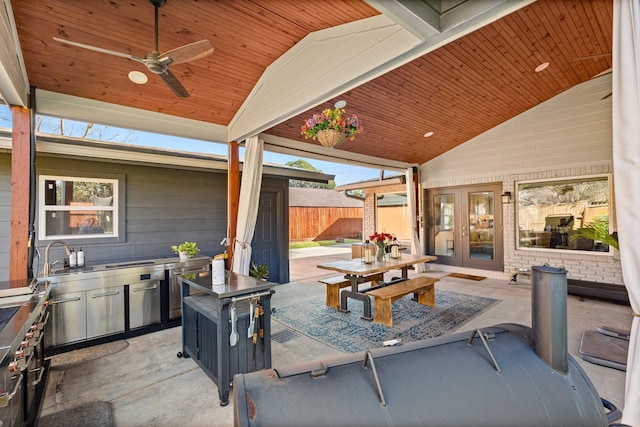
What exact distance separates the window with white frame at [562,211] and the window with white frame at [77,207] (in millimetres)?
8094

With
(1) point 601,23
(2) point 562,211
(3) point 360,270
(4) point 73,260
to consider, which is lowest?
(3) point 360,270

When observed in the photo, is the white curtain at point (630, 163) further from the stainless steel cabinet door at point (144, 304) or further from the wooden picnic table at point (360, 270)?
the stainless steel cabinet door at point (144, 304)

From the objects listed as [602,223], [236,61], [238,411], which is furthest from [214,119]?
[602,223]

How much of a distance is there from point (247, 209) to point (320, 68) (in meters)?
2.24

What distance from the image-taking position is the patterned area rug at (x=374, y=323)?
11.5ft

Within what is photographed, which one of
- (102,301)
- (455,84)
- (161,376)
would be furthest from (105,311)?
(455,84)

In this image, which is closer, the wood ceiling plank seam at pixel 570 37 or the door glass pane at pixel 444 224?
the wood ceiling plank seam at pixel 570 37

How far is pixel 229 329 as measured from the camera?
2393 millimetres

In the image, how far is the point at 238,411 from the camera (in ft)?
3.17

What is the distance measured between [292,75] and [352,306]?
11.8 ft

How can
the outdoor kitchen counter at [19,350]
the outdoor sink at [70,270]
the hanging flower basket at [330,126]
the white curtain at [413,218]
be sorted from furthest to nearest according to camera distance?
1. the white curtain at [413,218]
2. the hanging flower basket at [330,126]
3. the outdoor sink at [70,270]
4. the outdoor kitchen counter at [19,350]

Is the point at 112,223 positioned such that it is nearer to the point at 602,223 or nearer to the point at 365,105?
the point at 365,105

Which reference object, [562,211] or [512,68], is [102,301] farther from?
[562,211]

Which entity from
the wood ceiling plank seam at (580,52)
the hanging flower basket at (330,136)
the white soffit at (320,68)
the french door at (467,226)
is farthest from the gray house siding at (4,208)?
the french door at (467,226)
